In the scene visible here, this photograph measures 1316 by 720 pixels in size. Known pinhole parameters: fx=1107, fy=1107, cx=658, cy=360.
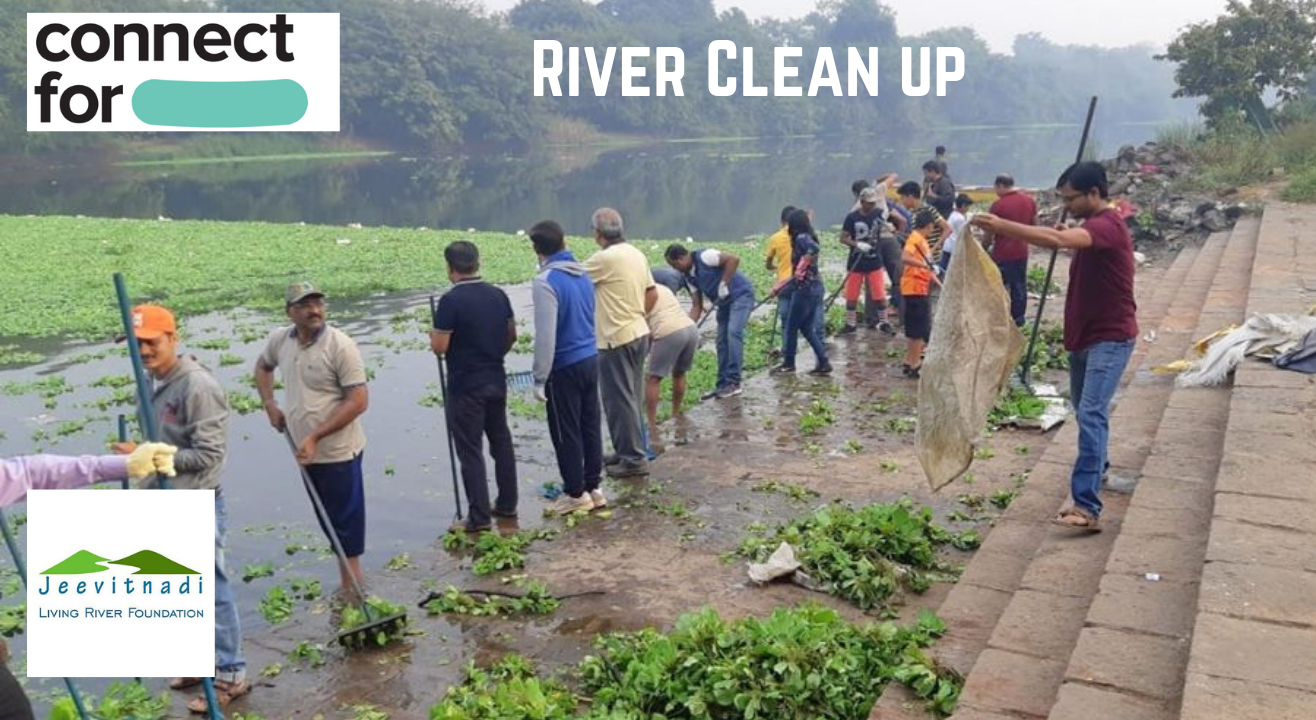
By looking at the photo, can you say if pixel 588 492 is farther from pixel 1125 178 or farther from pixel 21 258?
pixel 1125 178

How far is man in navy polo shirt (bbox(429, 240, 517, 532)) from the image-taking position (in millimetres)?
6227

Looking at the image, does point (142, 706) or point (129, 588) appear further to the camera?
point (142, 706)

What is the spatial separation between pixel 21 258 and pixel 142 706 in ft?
55.5

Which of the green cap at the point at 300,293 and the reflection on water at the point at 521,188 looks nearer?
the green cap at the point at 300,293

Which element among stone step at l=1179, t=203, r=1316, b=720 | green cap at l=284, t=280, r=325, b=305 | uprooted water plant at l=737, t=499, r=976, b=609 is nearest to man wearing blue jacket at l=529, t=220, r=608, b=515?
uprooted water plant at l=737, t=499, r=976, b=609

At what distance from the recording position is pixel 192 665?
121 inches

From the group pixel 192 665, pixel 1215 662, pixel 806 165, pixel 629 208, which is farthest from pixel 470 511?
pixel 806 165

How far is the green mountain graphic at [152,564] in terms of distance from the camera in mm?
3008

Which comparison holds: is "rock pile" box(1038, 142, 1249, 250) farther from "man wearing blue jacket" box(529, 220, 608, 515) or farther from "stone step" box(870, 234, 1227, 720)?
"man wearing blue jacket" box(529, 220, 608, 515)

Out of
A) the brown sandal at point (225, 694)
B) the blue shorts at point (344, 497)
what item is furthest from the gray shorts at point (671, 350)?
the brown sandal at point (225, 694)

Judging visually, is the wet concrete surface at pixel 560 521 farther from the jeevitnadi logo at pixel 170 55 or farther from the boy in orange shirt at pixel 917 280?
the jeevitnadi logo at pixel 170 55

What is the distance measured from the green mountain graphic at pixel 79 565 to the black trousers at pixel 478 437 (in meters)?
3.38

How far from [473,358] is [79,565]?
3.41m

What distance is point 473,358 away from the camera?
6316 mm
